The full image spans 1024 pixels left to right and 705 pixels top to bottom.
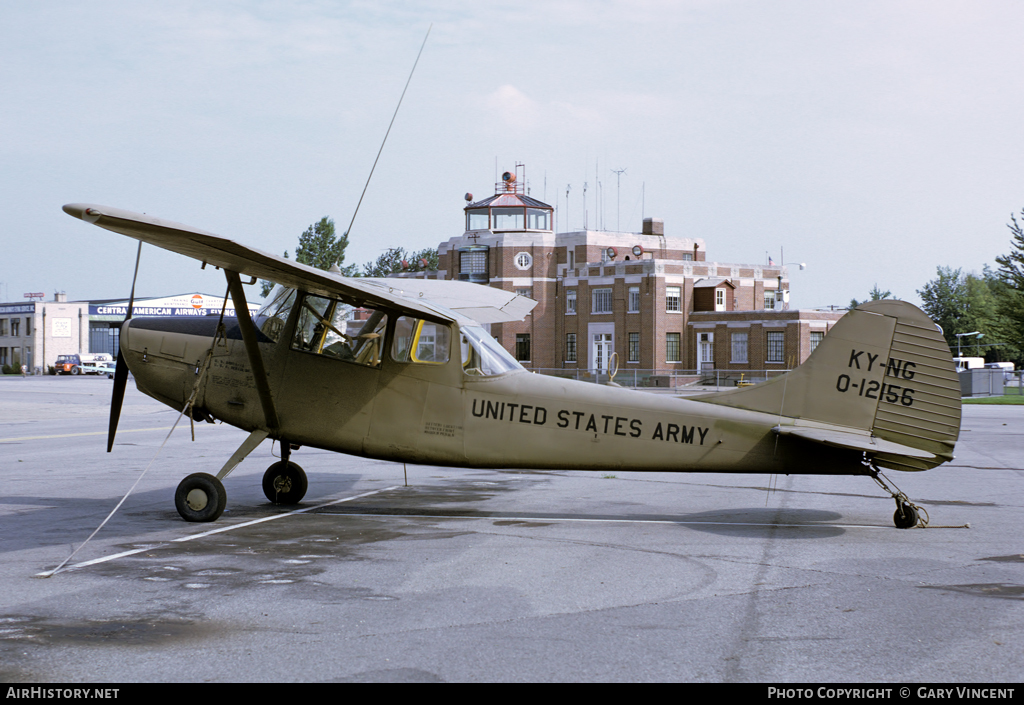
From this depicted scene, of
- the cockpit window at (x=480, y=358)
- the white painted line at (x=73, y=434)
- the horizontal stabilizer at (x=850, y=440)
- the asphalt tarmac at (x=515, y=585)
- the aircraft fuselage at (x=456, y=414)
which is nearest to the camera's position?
the asphalt tarmac at (x=515, y=585)

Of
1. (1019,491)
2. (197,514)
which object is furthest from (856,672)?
(1019,491)

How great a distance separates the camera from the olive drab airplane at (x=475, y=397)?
9055 mm

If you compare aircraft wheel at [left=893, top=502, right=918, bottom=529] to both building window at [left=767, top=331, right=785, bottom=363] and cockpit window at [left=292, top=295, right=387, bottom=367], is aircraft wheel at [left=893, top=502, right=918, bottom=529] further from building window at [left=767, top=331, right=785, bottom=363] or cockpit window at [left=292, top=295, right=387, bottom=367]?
building window at [left=767, top=331, right=785, bottom=363]

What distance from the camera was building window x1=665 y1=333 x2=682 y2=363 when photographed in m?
74.5

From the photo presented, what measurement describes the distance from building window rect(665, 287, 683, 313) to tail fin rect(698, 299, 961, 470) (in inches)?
2597

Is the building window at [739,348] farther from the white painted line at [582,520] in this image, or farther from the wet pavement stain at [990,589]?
the wet pavement stain at [990,589]

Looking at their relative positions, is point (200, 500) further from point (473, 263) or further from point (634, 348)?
point (473, 263)

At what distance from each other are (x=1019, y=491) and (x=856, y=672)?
30.1 feet

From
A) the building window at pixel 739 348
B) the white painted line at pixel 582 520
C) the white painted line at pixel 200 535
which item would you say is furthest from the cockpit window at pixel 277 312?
the building window at pixel 739 348

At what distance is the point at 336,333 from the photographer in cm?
1016

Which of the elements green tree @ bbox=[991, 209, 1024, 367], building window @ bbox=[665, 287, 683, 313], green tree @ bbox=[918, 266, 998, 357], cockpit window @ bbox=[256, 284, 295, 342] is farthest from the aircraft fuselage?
green tree @ bbox=[918, 266, 998, 357]

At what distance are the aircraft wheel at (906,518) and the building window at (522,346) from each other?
2899 inches

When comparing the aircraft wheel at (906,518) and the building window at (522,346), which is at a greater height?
the building window at (522,346)

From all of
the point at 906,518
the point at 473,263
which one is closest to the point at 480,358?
the point at 906,518
